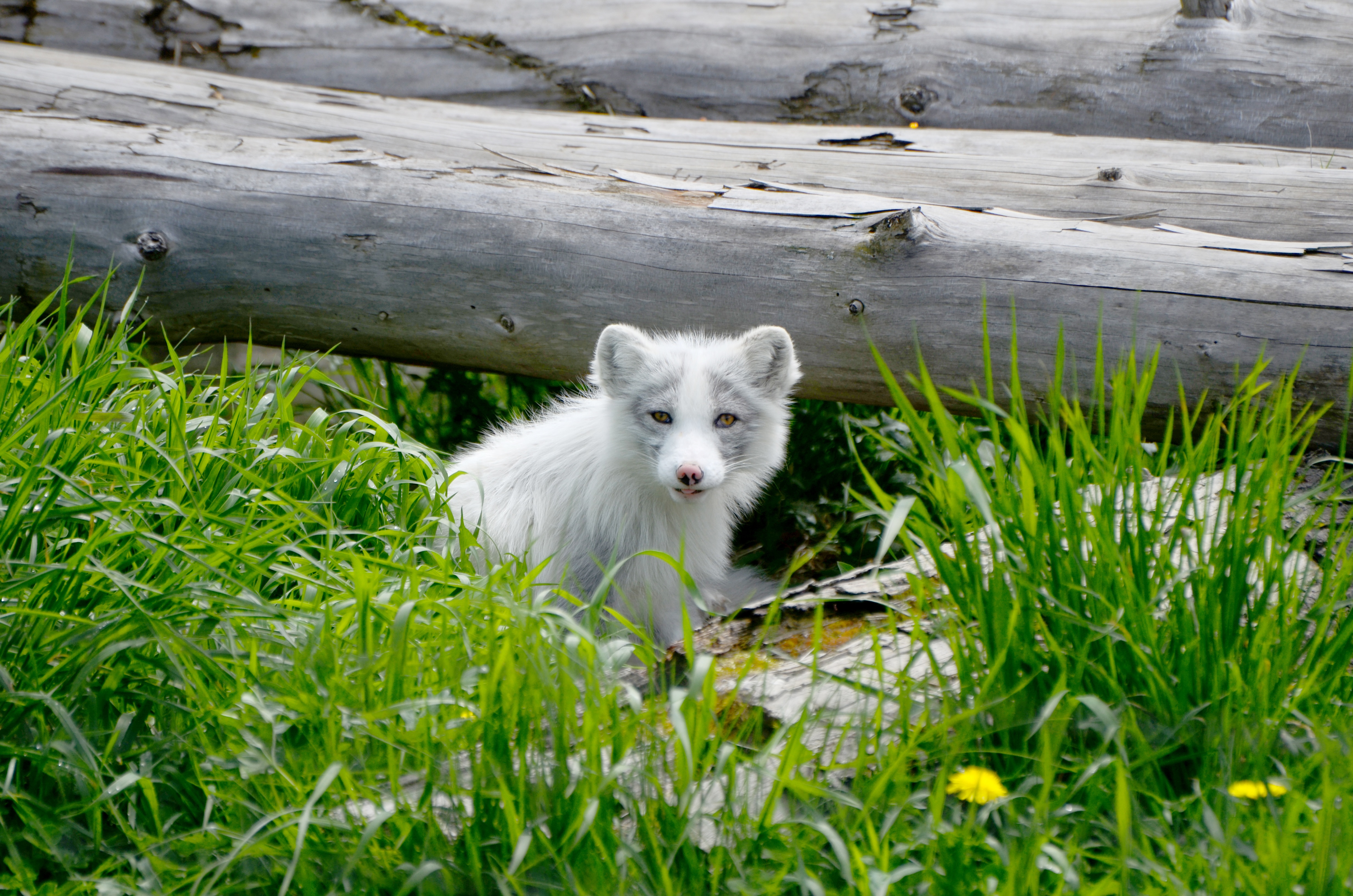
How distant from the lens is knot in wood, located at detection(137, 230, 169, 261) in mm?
4383

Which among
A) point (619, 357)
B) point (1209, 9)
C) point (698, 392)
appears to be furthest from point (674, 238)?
point (1209, 9)

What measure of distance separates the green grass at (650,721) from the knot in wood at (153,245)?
6.34 feet

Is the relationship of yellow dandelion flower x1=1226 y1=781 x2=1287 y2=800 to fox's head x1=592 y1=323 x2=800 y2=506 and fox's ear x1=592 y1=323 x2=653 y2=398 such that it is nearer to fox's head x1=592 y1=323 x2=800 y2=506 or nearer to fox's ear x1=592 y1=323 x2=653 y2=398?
fox's head x1=592 y1=323 x2=800 y2=506

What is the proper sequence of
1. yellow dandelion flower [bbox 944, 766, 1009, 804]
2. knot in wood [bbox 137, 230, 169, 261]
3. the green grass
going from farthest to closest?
knot in wood [bbox 137, 230, 169, 261] → yellow dandelion flower [bbox 944, 766, 1009, 804] → the green grass

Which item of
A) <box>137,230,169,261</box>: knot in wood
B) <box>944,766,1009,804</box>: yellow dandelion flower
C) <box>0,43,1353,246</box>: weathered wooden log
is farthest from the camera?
<box>137,230,169,261</box>: knot in wood

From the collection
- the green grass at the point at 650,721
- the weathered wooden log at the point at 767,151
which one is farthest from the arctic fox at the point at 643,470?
the weathered wooden log at the point at 767,151

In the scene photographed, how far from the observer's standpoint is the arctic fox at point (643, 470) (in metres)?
3.54

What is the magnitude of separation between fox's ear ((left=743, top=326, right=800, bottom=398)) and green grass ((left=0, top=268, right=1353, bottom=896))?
1.06 meters

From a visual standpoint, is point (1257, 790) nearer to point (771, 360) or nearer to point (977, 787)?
point (977, 787)

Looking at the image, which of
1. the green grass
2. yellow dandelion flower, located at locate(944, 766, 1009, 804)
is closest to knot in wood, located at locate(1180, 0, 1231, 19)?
the green grass

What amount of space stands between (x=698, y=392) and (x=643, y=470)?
0.33 m

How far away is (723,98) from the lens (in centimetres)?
587

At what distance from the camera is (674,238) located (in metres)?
4.10

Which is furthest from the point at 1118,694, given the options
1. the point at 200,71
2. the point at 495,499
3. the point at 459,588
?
the point at 200,71
